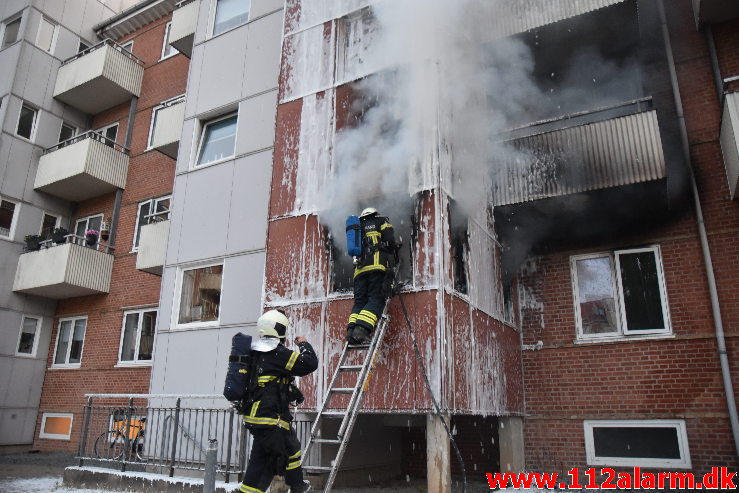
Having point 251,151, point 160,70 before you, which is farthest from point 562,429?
A: point 160,70

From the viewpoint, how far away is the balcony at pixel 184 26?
1399 cm

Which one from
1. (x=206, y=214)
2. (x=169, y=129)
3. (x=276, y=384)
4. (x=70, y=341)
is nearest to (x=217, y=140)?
(x=206, y=214)

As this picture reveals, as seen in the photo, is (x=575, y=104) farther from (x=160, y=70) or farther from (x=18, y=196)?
(x=18, y=196)

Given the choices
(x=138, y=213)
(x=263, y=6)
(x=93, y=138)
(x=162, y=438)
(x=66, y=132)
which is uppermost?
(x=66, y=132)

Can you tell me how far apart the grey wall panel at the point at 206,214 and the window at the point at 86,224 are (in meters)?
7.01

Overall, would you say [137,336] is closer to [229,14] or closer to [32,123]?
[32,123]

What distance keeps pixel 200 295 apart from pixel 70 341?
7.54 meters

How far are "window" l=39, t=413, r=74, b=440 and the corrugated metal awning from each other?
12.3 metres

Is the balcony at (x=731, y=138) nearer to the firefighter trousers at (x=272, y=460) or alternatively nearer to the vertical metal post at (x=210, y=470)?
the firefighter trousers at (x=272, y=460)

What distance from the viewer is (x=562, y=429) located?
8.42 meters

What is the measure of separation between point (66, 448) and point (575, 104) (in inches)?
557

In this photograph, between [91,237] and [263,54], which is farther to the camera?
[91,237]

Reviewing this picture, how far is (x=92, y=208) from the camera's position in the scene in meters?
16.4

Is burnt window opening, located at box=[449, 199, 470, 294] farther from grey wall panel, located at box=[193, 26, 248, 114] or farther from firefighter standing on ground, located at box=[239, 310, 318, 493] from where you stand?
grey wall panel, located at box=[193, 26, 248, 114]
